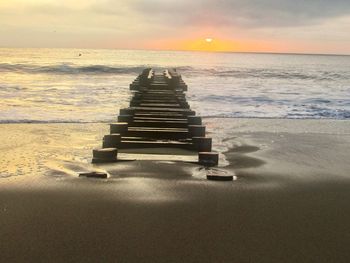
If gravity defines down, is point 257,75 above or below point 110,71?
below

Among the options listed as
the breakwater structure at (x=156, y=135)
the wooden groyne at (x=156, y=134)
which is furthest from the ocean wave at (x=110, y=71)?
Answer: the breakwater structure at (x=156, y=135)

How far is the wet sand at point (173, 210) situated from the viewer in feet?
12.3

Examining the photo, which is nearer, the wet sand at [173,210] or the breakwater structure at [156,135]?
the wet sand at [173,210]

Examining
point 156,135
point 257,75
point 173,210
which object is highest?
point 156,135

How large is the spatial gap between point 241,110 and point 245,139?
8.95 m

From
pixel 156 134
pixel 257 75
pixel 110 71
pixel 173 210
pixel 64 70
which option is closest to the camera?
pixel 173 210

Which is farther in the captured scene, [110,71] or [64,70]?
[110,71]

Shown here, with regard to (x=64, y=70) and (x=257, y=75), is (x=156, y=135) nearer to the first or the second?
(x=64, y=70)

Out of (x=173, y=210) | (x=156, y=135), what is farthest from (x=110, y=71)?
(x=173, y=210)

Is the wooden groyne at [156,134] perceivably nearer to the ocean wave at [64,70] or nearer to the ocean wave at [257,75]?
the ocean wave at [64,70]

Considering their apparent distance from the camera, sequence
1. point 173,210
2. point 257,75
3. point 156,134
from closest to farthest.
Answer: point 173,210, point 156,134, point 257,75

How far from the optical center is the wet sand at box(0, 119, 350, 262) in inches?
147

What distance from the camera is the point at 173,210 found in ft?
15.5

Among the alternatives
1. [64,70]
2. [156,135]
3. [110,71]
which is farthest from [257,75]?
[156,135]
